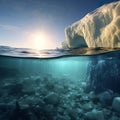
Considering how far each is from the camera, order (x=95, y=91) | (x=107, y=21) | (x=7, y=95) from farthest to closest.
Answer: (x=95, y=91), (x=7, y=95), (x=107, y=21)

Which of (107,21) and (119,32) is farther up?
(107,21)

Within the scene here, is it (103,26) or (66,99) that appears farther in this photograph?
(66,99)

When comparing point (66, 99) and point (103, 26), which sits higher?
point (103, 26)

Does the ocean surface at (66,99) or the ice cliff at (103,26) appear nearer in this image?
the ice cliff at (103,26)

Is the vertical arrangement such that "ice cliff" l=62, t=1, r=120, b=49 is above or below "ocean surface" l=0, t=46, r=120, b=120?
above

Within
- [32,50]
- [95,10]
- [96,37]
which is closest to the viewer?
[96,37]

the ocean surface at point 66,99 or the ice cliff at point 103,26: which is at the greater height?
the ice cliff at point 103,26

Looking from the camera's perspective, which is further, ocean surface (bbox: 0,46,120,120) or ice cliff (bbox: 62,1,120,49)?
ocean surface (bbox: 0,46,120,120)

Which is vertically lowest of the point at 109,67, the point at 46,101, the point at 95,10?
the point at 46,101

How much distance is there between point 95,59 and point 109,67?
2.69m

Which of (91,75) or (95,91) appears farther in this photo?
(91,75)

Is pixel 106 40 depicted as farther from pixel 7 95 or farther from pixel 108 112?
pixel 7 95

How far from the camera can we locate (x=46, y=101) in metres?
11.4

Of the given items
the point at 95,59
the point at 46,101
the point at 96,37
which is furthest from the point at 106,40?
the point at 95,59
